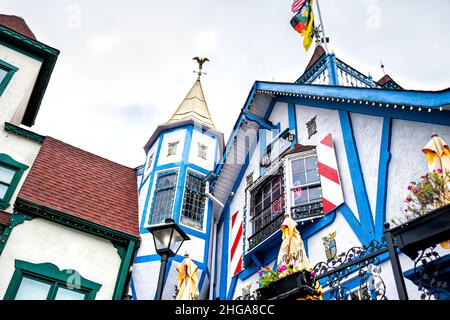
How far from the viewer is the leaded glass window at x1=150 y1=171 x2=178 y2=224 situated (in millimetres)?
13859

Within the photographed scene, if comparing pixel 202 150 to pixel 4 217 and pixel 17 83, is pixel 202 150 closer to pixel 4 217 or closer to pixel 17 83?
pixel 17 83

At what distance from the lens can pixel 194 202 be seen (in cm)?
1444

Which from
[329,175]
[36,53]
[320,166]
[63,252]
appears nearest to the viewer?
[329,175]

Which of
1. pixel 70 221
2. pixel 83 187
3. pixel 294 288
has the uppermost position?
pixel 83 187

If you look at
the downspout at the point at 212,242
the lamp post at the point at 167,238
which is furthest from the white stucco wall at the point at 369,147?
the downspout at the point at 212,242

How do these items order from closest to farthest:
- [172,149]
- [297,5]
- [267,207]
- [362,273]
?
[362,273], [267,207], [297,5], [172,149]

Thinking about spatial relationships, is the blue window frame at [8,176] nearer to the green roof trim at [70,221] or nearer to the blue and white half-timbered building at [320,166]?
the green roof trim at [70,221]

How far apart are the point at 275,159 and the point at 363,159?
11.7 ft

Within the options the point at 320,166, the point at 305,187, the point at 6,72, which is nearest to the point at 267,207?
the point at 305,187

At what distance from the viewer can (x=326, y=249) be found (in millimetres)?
8398

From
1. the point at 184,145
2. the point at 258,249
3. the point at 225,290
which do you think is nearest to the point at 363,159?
the point at 258,249

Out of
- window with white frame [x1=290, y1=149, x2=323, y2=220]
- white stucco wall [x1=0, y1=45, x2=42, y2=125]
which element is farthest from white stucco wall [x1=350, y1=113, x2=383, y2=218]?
white stucco wall [x1=0, y1=45, x2=42, y2=125]

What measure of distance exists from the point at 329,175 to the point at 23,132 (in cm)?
848

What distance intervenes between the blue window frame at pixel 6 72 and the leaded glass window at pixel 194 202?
658cm
